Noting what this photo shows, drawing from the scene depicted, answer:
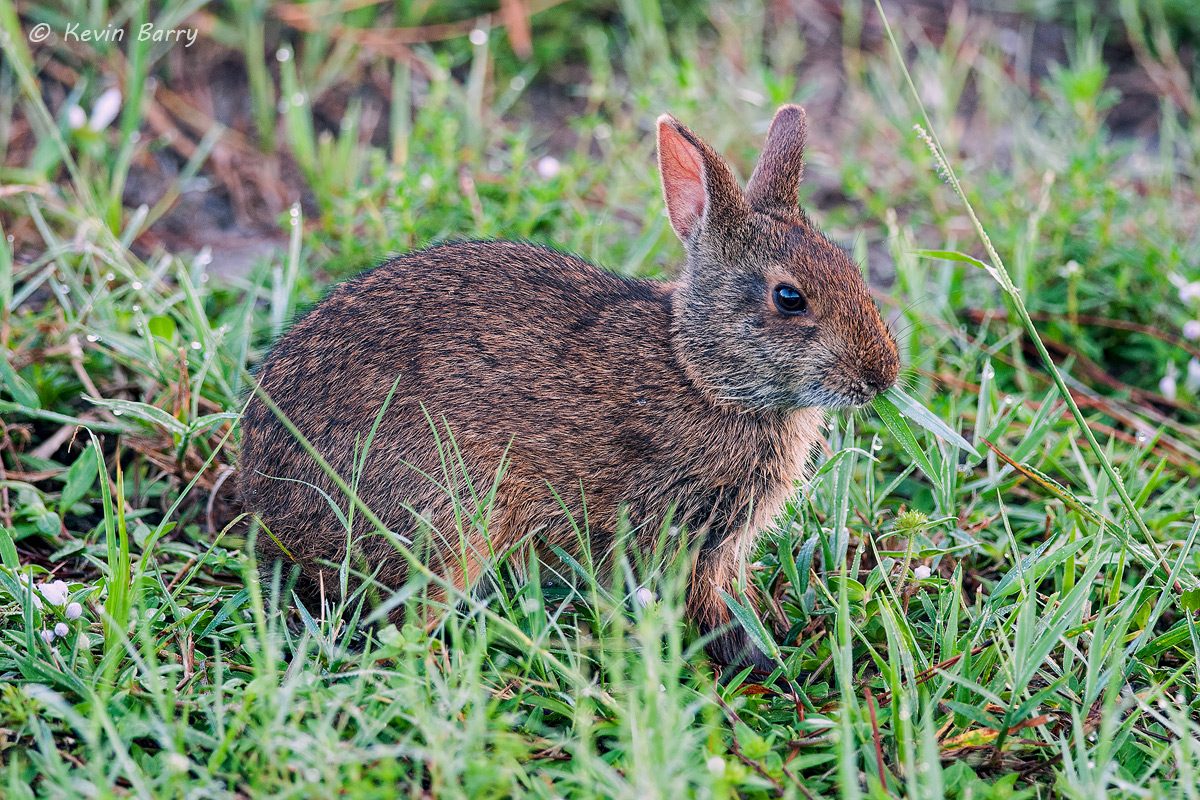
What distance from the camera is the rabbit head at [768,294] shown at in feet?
11.7

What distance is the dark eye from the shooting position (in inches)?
143

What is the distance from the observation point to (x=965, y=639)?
331 centimetres

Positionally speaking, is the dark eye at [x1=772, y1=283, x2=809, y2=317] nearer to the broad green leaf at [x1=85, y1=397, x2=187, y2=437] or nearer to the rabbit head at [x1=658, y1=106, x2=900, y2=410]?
the rabbit head at [x1=658, y1=106, x2=900, y2=410]

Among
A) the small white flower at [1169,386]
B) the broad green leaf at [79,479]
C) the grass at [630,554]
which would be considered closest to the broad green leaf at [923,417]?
the grass at [630,554]

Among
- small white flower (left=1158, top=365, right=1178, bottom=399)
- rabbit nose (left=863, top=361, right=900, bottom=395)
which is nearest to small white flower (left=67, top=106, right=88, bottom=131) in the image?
rabbit nose (left=863, top=361, right=900, bottom=395)

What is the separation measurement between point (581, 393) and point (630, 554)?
23.7 inches

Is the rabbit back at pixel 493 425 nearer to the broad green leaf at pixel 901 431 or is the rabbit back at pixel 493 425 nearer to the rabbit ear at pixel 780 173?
the broad green leaf at pixel 901 431

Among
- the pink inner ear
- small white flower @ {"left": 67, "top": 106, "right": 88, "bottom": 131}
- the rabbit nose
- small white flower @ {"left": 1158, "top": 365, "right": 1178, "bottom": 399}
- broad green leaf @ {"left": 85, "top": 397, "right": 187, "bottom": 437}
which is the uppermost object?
the pink inner ear

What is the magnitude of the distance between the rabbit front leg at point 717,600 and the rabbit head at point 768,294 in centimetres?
53

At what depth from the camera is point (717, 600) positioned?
3.75m

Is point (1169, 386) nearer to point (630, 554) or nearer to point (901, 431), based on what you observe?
point (901, 431)

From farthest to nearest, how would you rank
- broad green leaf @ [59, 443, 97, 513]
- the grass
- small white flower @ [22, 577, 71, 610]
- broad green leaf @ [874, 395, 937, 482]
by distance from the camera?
broad green leaf @ [59, 443, 97, 513], broad green leaf @ [874, 395, 937, 482], small white flower @ [22, 577, 71, 610], the grass

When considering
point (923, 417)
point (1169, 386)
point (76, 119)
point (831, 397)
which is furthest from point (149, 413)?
point (1169, 386)

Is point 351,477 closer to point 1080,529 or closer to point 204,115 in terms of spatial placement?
point 1080,529
